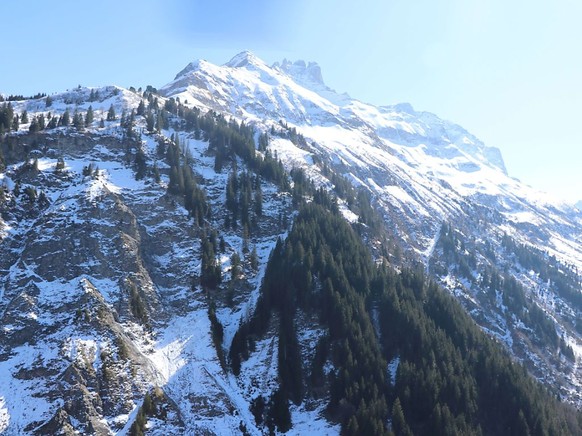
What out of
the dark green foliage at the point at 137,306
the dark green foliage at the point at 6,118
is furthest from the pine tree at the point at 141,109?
the dark green foliage at the point at 137,306

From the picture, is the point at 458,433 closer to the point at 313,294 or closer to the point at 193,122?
the point at 313,294

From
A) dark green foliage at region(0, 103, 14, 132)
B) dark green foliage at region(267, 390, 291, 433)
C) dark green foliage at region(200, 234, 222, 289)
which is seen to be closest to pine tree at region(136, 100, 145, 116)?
dark green foliage at region(0, 103, 14, 132)

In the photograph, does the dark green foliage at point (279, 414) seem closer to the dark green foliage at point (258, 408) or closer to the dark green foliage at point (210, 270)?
the dark green foliage at point (258, 408)

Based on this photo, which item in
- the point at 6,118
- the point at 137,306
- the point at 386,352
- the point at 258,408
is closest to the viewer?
the point at 258,408

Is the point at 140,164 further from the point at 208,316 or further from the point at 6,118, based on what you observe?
the point at 208,316

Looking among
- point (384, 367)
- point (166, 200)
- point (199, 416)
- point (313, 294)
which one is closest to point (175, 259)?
point (166, 200)

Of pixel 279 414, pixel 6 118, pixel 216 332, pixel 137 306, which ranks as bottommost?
pixel 279 414

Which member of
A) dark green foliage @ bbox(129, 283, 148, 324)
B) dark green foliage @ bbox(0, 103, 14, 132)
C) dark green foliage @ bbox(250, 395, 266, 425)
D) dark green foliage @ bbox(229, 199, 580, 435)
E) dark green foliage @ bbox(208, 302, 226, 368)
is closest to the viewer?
dark green foliage @ bbox(250, 395, 266, 425)

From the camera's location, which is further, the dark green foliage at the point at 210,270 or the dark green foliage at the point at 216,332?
the dark green foliage at the point at 210,270

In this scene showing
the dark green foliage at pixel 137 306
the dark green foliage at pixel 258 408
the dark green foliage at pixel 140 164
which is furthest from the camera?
the dark green foliage at pixel 140 164

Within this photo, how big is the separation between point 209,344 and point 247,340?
7.23 m

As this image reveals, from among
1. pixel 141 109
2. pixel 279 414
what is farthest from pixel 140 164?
pixel 279 414

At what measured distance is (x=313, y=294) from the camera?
102500 millimetres

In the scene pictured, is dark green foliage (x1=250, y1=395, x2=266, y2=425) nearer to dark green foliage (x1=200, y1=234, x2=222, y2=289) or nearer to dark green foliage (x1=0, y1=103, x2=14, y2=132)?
dark green foliage (x1=200, y1=234, x2=222, y2=289)
